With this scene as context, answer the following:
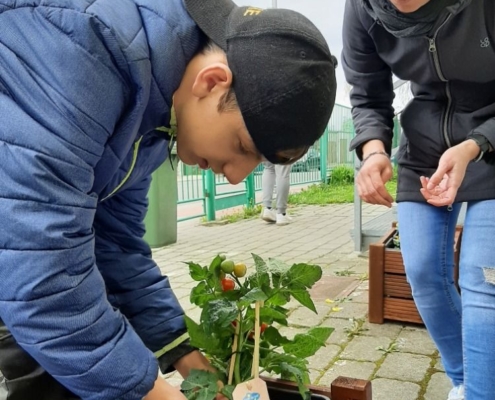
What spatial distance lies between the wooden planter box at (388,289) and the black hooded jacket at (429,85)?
1.13 metres

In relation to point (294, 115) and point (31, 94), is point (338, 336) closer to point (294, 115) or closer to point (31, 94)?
point (294, 115)

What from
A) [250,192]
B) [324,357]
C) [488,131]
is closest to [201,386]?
[488,131]

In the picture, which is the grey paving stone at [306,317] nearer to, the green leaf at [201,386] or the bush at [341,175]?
the green leaf at [201,386]

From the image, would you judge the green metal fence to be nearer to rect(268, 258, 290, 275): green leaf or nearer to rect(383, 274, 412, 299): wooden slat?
rect(383, 274, 412, 299): wooden slat

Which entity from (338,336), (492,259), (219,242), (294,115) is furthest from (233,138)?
(219,242)

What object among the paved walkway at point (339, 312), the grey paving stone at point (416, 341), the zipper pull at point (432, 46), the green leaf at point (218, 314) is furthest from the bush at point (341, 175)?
the green leaf at point (218, 314)

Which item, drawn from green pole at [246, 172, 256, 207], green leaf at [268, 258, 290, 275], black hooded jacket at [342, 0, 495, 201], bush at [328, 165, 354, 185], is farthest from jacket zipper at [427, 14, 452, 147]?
bush at [328, 165, 354, 185]

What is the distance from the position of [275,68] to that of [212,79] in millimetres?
121

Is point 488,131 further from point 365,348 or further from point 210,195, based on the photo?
point 210,195

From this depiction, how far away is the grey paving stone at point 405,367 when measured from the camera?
2393 mm

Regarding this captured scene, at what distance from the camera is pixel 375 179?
1.81 metres

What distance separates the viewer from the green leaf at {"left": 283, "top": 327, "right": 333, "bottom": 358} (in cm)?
129

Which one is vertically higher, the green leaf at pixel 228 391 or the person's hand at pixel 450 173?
the person's hand at pixel 450 173

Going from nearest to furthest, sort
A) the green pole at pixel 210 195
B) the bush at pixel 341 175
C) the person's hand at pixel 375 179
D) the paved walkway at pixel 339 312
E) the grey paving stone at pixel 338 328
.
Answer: the person's hand at pixel 375 179
the paved walkway at pixel 339 312
the grey paving stone at pixel 338 328
the green pole at pixel 210 195
the bush at pixel 341 175
